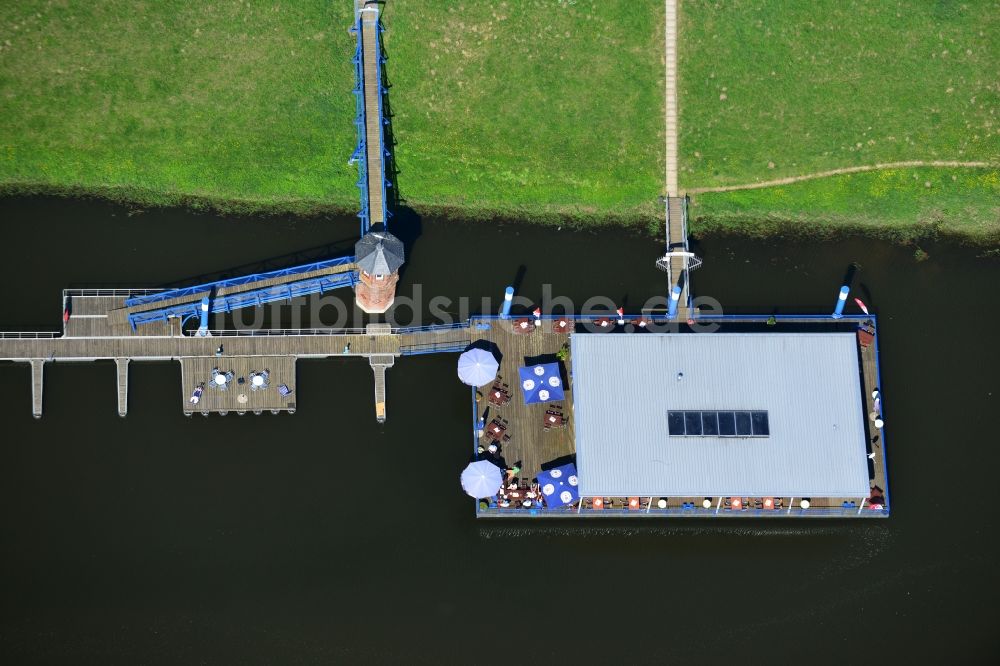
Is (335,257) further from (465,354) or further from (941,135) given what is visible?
(941,135)

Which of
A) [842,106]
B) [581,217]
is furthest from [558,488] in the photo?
[842,106]

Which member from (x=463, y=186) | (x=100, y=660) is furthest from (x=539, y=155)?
(x=100, y=660)

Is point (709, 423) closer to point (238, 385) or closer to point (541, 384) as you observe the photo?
point (541, 384)

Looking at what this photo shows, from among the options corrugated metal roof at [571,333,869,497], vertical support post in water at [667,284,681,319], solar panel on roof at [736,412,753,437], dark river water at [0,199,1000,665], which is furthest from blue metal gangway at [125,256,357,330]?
solar panel on roof at [736,412,753,437]

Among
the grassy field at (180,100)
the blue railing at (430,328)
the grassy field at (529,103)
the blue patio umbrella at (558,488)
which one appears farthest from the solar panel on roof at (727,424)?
the grassy field at (180,100)

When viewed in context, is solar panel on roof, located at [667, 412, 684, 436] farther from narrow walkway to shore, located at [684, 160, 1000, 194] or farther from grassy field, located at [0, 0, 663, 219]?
narrow walkway to shore, located at [684, 160, 1000, 194]

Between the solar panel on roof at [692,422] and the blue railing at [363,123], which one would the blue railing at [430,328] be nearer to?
the blue railing at [363,123]
